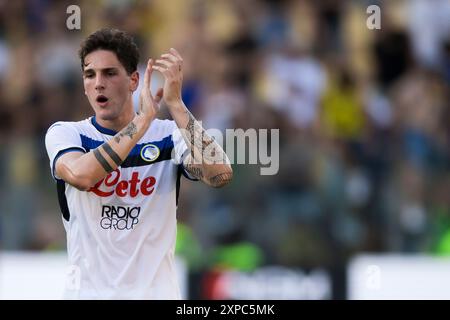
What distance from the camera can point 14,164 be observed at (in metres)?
12.5

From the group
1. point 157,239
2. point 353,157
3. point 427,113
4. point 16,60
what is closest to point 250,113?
point 353,157

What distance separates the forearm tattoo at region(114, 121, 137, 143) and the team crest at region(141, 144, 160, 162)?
A: 490 millimetres

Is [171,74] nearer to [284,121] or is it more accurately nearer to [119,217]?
[119,217]

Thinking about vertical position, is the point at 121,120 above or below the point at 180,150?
above

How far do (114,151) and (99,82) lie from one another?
1.45 ft

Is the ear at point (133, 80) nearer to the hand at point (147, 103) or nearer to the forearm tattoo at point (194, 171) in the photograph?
the hand at point (147, 103)

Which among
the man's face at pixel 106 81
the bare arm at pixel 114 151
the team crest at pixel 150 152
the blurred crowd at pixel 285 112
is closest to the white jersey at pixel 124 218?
the team crest at pixel 150 152

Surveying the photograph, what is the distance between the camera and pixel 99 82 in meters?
6.28

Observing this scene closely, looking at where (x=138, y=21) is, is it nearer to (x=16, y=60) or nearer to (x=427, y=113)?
(x=16, y=60)

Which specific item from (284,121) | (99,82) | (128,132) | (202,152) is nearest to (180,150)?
(202,152)

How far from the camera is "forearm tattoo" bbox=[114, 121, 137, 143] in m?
6.13

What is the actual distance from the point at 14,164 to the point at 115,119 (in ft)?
20.3

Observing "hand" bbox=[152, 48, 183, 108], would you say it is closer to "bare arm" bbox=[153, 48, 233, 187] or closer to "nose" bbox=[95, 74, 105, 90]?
"bare arm" bbox=[153, 48, 233, 187]

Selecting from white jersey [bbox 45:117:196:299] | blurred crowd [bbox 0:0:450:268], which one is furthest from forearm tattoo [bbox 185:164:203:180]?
blurred crowd [bbox 0:0:450:268]
